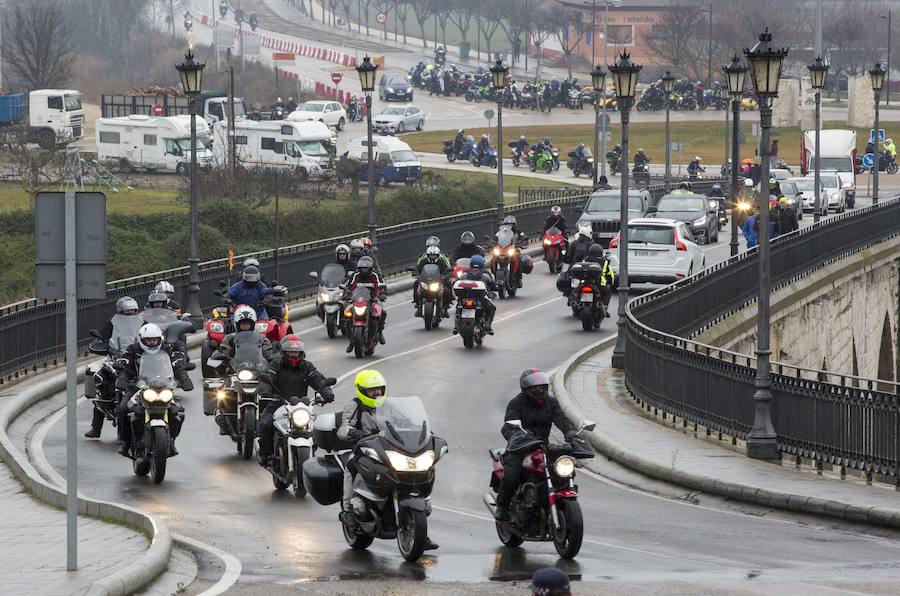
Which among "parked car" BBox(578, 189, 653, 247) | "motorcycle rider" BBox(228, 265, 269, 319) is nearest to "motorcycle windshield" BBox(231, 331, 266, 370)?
"motorcycle rider" BBox(228, 265, 269, 319)

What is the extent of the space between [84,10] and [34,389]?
143 meters

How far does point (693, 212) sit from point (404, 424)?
3596 centimetres

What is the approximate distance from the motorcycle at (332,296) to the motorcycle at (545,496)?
16484 millimetres

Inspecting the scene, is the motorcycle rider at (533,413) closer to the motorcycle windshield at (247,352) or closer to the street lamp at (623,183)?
the motorcycle windshield at (247,352)

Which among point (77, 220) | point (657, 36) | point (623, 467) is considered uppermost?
point (657, 36)

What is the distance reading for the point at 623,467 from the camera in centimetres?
1878

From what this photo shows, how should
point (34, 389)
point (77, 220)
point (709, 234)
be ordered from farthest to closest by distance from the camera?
point (709, 234)
point (34, 389)
point (77, 220)

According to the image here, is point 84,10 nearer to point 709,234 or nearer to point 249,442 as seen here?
point 709,234

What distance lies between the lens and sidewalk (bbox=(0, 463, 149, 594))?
38.9 feet

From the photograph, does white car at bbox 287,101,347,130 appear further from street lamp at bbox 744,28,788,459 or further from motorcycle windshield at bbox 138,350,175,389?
motorcycle windshield at bbox 138,350,175,389

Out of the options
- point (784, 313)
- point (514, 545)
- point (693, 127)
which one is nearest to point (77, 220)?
point (514, 545)

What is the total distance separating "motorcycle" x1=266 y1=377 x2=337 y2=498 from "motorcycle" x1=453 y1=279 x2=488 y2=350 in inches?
477

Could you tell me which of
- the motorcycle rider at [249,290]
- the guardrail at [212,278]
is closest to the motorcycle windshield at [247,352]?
the motorcycle rider at [249,290]

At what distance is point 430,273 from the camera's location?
3095cm
